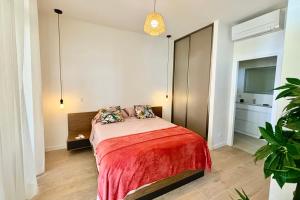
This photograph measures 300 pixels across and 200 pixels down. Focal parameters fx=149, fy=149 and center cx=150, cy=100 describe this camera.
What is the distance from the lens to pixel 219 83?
3254 mm

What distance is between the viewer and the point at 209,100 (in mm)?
3324

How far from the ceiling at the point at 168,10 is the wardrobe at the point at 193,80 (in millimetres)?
499

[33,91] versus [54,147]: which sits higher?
[33,91]

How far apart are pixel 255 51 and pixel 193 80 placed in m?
1.39

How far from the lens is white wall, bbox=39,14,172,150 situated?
304cm

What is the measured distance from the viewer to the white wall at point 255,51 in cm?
266

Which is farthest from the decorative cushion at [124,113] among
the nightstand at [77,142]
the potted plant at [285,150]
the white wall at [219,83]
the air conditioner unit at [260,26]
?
the potted plant at [285,150]

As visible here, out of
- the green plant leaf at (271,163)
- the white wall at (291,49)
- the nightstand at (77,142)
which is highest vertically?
the white wall at (291,49)

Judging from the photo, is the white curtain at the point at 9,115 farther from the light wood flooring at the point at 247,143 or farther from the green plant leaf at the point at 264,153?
the light wood flooring at the point at 247,143

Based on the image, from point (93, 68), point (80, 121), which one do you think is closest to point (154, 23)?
point (93, 68)

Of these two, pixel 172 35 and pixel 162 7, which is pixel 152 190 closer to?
pixel 162 7

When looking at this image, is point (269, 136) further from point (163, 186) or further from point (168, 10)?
point (168, 10)

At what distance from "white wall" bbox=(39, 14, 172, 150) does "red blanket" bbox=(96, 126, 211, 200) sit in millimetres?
1650

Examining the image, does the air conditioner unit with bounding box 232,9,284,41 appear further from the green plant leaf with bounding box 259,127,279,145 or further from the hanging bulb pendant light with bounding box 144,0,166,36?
the green plant leaf with bounding box 259,127,279,145
